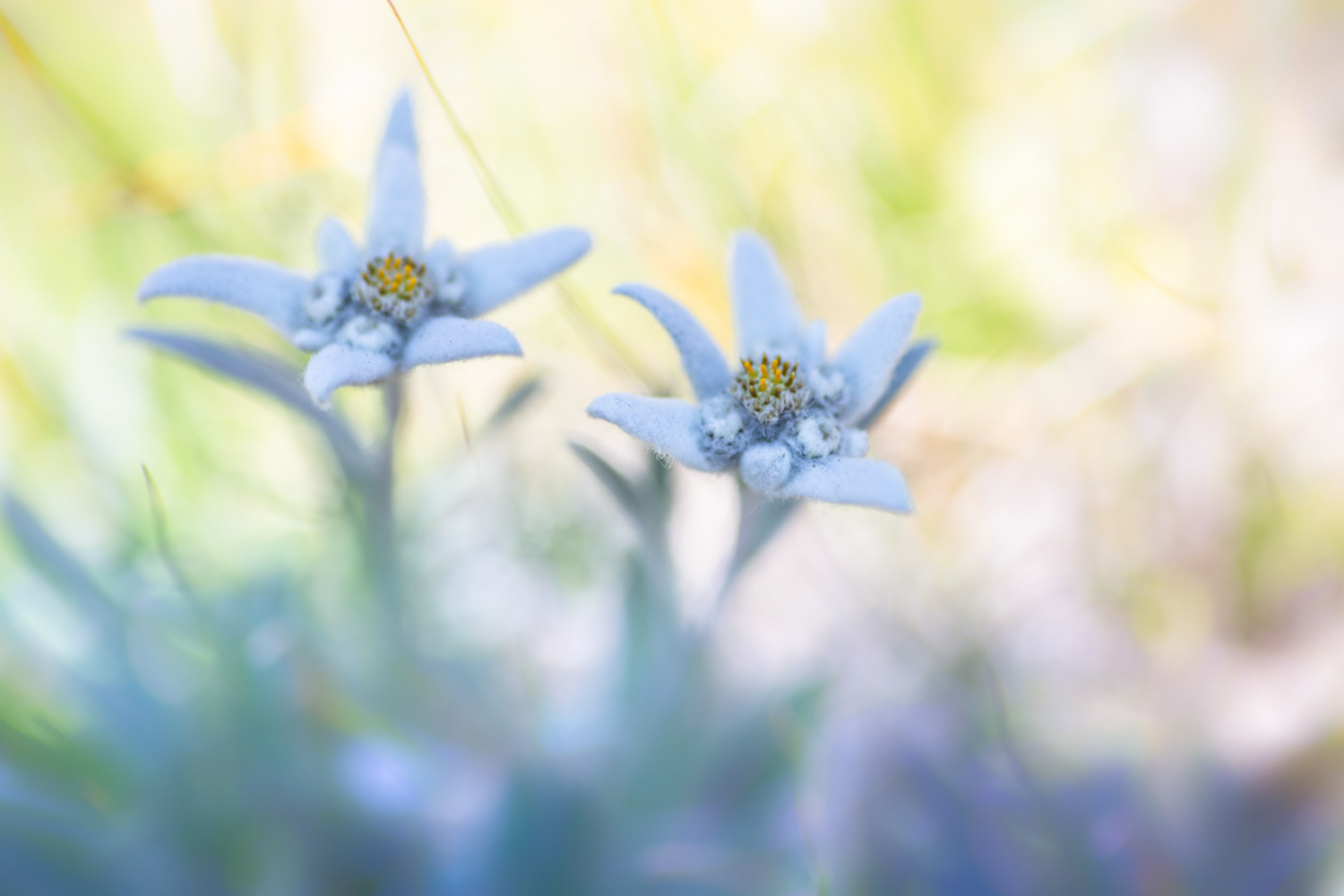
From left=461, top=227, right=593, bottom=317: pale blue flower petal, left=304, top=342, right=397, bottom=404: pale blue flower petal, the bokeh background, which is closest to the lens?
left=304, top=342, right=397, bottom=404: pale blue flower petal

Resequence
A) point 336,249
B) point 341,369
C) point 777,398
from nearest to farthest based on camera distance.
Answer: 1. point 341,369
2. point 777,398
3. point 336,249

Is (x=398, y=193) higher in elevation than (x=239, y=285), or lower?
higher

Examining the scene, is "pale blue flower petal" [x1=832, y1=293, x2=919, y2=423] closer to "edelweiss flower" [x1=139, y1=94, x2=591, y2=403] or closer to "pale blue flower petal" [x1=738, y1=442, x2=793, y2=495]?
"pale blue flower petal" [x1=738, y1=442, x2=793, y2=495]

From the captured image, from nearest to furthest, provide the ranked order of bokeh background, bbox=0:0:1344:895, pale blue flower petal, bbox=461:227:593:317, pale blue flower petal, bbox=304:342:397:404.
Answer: pale blue flower petal, bbox=304:342:397:404 < pale blue flower petal, bbox=461:227:593:317 < bokeh background, bbox=0:0:1344:895

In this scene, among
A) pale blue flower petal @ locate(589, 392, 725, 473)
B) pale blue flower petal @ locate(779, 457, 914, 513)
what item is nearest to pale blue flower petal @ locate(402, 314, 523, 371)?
pale blue flower petal @ locate(589, 392, 725, 473)

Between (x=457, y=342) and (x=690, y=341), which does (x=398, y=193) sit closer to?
(x=457, y=342)

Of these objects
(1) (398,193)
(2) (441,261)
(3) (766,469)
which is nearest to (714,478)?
(3) (766,469)

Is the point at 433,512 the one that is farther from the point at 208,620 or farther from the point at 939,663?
the point at 939,663

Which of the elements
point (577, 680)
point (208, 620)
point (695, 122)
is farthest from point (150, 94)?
point (577, 680)
